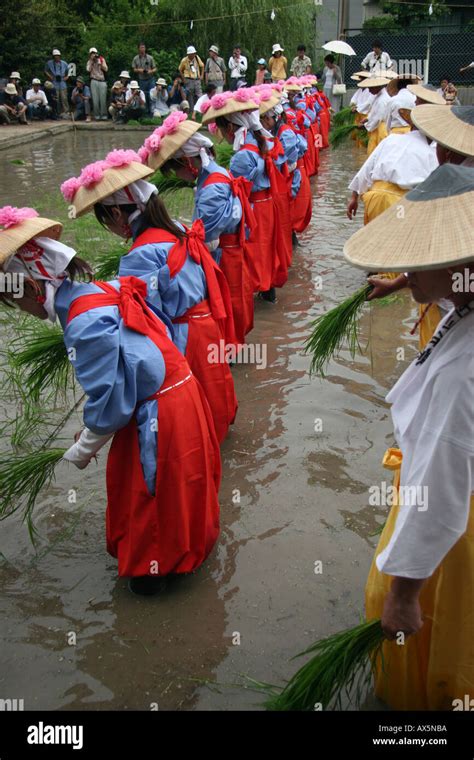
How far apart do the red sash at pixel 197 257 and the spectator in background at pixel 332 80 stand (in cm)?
1557

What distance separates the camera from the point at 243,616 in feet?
9.21

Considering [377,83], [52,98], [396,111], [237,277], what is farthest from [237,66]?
[237,277]

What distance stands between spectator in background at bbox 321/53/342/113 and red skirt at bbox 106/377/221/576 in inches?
660

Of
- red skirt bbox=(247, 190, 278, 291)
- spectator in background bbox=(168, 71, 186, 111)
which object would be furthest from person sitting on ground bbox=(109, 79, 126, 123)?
red skirt bbox=(247, 190, 278, 291)

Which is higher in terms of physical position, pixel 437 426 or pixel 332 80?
pixel 332 80

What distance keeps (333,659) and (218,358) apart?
194 centimetres

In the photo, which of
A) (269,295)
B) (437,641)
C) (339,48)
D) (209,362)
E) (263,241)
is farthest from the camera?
(339,48)

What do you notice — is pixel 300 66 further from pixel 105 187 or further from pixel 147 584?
pixel 147 584

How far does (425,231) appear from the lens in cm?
162

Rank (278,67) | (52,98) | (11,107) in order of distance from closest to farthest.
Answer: (278,67) → (11,107) → (52,98)

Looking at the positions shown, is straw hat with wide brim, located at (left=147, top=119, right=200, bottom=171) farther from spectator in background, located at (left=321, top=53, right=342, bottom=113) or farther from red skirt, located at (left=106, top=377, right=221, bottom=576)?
spectator in background, located at (left=321, top=53, right=342, bottom=113)

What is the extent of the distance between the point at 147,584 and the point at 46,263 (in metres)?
1.32

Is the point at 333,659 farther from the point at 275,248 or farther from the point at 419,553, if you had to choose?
the point at 275,248

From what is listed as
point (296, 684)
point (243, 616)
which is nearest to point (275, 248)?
point (243, 616)
